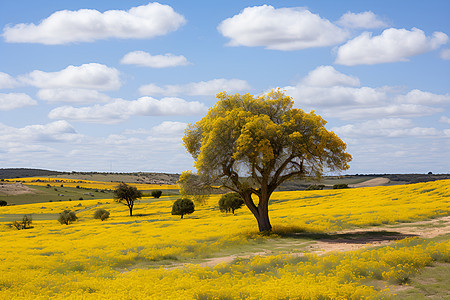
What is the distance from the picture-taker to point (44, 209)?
315 ft

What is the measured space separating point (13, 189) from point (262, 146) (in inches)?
5357

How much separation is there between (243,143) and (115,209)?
68.4m

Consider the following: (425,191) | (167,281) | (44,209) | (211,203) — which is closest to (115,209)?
(44,209)

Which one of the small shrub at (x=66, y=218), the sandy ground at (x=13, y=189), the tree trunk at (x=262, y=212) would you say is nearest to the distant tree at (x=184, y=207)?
the small shrub at (x=66, y=218)

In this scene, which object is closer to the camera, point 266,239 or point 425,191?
point 266,239

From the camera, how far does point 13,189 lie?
142000 mm

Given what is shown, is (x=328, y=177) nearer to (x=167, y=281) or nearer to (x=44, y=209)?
(x=167, y=281)

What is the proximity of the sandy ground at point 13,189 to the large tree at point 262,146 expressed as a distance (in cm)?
12563

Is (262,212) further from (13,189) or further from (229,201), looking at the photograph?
(13,189)

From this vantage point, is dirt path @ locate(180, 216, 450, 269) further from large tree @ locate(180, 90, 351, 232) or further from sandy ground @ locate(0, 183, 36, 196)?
sandy ground @ locate(0, 183, 36, 196)

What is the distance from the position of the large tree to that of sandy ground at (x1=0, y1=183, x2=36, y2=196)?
126 metres

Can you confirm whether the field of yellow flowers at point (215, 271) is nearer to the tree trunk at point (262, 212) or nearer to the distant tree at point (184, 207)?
the tree trunk at point (262, 212)

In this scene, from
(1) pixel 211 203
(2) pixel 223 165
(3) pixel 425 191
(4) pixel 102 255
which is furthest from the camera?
(1) pixel 211 203

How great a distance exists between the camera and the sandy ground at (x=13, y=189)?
452ft
